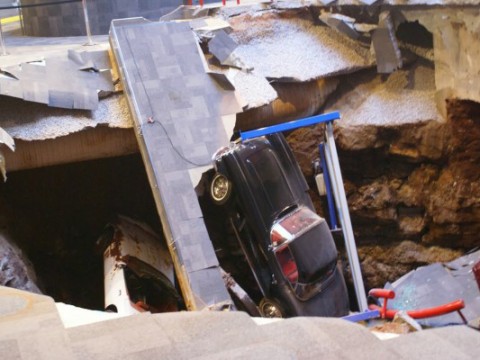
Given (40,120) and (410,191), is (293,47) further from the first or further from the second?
(40,120)

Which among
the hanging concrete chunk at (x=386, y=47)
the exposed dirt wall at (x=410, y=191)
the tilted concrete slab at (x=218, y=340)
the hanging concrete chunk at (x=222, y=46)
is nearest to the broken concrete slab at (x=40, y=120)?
the hanging concrete chunk at (x=222, y=46)

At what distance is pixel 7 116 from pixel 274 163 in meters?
1.84

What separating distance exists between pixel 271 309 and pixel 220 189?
35.2 inches

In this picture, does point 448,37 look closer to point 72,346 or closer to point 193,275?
point 193,275

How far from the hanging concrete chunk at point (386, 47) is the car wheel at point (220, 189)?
73.1 inches

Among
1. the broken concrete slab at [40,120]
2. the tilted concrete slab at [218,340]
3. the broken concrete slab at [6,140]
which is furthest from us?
the broken concrete slab at [40,120]

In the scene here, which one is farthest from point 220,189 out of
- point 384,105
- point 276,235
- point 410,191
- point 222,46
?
point 410,191

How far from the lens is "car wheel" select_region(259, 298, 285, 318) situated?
496 cm

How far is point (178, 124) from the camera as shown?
16.8 feet

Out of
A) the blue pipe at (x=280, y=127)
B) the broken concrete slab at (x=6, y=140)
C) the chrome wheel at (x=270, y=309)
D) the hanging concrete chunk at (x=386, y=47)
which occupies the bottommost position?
the chrome wheel at (x=270, y=309)

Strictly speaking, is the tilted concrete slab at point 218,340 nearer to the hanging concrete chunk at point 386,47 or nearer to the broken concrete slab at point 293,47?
the broken concrete slab at point 293,47

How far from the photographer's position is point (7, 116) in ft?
16.0

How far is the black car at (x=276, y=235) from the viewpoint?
4.91 metres

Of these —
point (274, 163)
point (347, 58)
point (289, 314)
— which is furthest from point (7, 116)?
point (347, 58)
